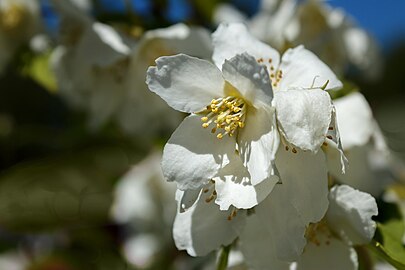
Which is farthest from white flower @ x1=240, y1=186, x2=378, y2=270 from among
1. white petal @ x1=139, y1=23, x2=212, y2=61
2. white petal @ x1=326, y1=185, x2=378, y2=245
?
white petal @ x1=139, y1=23, x2=212, y2=61


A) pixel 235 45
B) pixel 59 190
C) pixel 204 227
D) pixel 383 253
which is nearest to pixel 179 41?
pixel 235 45

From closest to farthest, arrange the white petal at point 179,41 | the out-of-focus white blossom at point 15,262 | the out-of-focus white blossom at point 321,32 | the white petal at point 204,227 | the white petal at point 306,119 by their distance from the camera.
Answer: the white petal at point 306,119, the white petal at point 204,227, the white petal at point 179,41, the out-of-focus white blossom at point 321,32, the out-of-focus white blossom at point 15,262

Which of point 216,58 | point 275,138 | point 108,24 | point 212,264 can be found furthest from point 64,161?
point 275,138

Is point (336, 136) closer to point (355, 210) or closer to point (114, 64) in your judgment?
point (355, 210)

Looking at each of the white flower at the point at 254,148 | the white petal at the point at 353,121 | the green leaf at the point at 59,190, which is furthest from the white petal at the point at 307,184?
the green leaf at the point at 59,190

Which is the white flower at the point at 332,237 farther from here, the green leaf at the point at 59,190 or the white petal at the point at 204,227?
the green leaf at the point at 59,190
